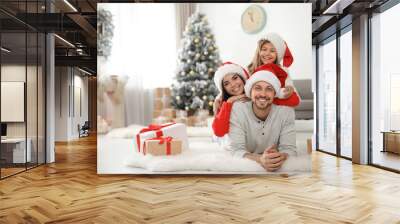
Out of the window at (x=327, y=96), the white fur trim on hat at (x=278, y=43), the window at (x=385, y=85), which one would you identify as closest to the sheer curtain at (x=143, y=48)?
the white fur trim on hat at (x=278, y=43)

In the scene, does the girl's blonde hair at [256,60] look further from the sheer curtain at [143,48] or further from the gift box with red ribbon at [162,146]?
the gift box with red ribbon at [162,146]

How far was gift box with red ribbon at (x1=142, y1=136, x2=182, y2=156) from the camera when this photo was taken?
6.27m

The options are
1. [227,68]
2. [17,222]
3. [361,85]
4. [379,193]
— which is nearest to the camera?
[17,222]

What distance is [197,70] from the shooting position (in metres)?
6.41

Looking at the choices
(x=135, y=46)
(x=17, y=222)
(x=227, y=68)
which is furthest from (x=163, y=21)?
(x=17, y=222)

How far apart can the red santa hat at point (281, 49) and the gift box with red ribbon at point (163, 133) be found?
1927mm

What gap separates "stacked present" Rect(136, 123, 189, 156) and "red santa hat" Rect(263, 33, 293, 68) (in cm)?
193

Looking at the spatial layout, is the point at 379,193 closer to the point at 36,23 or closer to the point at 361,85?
the point at 361,85

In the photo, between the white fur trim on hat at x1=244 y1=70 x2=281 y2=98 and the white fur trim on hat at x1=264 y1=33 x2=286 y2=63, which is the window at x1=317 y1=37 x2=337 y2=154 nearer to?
the white fur trim on hat at x1=264 y1=33 x2=286 y2=63

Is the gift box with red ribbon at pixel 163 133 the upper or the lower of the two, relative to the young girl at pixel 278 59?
lower

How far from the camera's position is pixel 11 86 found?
6.36 metres

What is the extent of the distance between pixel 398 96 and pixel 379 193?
7.66 feet

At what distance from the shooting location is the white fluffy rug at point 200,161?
20.8 feet

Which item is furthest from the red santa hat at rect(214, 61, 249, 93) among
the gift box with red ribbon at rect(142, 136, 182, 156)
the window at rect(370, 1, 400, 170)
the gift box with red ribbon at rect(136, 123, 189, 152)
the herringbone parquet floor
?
the window at rect(370, 1, 400, 170)
